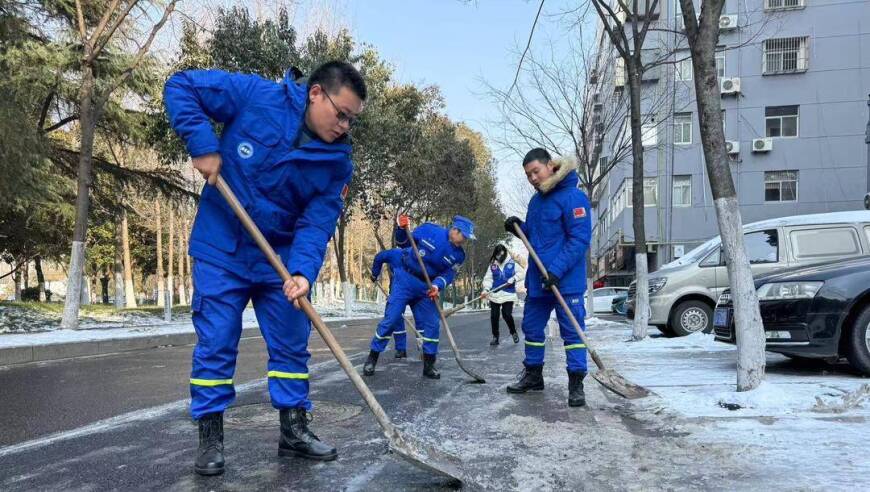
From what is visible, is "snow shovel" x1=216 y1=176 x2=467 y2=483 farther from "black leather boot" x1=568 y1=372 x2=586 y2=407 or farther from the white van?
the white van

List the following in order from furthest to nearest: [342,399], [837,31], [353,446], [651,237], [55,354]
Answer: [651,237]
[837,31]
[55,354]
[342,399]
[353,446]

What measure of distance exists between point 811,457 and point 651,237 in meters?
26.7

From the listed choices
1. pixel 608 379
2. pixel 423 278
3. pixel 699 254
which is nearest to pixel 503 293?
pixel 699 254

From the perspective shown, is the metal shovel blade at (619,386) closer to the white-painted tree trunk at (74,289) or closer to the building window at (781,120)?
the white-painted tree trunk at (74,289)

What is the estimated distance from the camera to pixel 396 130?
879 inches

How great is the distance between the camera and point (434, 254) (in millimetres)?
6852

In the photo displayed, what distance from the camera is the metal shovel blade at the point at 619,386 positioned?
492 cm

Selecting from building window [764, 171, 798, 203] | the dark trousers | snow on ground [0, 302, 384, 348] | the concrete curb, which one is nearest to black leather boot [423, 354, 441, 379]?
snow on ground [0, 302, 384, 348]

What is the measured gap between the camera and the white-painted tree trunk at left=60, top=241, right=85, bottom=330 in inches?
480

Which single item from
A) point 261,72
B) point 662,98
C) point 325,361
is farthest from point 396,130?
point 325,361

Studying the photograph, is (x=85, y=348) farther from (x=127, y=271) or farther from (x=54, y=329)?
(x=127, y=271)

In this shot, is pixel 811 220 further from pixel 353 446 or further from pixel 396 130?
pixel 396 130

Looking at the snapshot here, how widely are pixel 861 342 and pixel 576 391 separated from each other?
2752 mm

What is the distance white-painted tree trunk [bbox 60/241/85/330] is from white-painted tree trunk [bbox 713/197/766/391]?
11505 mm
